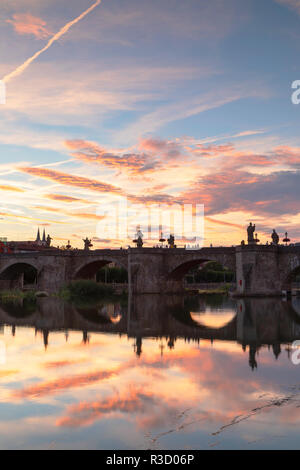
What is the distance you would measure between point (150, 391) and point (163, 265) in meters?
52.6

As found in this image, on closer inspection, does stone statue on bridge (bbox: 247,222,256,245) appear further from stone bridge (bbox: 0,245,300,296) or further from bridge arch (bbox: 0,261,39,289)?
bridge arch (bbox: 0,261,39,289)

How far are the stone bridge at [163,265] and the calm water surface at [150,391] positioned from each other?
3295cm

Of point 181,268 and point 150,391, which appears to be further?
point 181,268

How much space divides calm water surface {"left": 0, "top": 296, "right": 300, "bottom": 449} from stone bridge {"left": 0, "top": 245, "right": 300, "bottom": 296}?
32949 mm

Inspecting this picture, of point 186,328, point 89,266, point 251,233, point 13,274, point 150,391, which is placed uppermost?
point 251,233

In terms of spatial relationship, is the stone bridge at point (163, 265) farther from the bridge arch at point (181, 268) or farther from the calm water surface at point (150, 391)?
the calm water surface at point (150, 391)

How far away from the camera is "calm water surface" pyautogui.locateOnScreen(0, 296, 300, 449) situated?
319 inches

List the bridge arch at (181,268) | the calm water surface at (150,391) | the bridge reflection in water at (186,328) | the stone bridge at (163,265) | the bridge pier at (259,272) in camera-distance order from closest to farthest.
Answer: the calm water surface at (150,391) < the bridge reflection in water at (186,328) < the bridge pier at (259,272) < the stone bridge at (163,265) < the bridge arch at (181,268)

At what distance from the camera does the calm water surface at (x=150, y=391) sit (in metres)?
8.09

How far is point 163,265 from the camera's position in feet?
209

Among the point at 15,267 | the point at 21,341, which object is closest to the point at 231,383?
the point at 21,341

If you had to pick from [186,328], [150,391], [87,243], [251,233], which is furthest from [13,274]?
[150,391]

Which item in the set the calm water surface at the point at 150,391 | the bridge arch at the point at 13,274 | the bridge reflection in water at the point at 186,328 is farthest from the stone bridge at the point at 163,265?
the calm water surface at the point at 150,391

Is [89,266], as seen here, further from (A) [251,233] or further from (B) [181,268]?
(A) [251,233]
